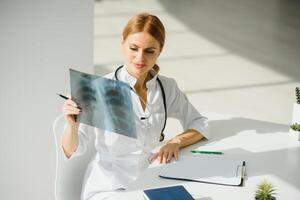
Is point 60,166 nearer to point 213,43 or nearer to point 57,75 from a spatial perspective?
point 57,75

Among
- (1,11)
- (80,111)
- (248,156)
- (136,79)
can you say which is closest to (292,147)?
(248,156)

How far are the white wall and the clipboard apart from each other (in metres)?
0.71

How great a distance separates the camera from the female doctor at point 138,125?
183cm

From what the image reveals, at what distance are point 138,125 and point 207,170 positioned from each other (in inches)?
14.3

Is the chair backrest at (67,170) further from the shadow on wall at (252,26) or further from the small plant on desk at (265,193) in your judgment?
the shadow on wall at (252,26)

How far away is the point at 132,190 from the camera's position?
1593 mm

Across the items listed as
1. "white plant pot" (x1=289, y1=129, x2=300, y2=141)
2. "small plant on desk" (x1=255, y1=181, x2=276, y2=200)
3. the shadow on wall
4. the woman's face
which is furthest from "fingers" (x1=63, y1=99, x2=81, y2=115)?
the shadow on wall

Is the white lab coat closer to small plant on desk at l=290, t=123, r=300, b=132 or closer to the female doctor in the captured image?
the female doctor

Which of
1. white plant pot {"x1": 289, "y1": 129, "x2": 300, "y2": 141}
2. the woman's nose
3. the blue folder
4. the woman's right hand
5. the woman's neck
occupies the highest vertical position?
the woman's nose

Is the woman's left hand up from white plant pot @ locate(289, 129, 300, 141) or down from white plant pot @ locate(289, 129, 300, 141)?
down

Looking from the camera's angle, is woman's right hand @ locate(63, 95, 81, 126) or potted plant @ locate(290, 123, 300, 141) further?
potted plant @ locate(290, 123, 300, 141)

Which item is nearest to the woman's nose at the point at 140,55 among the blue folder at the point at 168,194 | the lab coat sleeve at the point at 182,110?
the lab coat sleeve at the point at 182,110

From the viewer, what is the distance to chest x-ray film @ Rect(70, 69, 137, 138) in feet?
5.41

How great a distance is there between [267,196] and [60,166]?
78 centimetres
